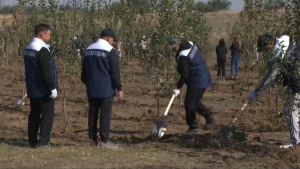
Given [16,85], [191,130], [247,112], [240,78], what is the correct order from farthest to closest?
[240,78] → [16,85] → [247,112] → [191,130]

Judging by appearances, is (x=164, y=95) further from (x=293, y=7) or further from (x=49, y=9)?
(x=293, y=7)

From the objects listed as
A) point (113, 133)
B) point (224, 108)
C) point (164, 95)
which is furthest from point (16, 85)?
point (113, 133)

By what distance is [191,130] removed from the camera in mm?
10766

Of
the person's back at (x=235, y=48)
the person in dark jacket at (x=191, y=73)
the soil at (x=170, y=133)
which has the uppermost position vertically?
the person in dark jacket at (x=191, y=73)

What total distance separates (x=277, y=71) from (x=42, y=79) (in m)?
3.48

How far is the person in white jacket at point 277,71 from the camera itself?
8484mm

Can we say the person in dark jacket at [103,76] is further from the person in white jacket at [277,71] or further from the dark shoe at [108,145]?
the person in white jacket at [277,71]

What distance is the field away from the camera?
328 inches

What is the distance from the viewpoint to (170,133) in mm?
11250

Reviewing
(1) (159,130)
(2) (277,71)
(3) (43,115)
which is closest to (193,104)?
(1) (159,130)

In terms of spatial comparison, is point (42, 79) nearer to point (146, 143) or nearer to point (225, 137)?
point (146, 143)

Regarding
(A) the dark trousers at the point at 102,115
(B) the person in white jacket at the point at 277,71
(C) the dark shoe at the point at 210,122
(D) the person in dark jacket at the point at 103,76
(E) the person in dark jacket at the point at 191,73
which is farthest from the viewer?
(C) the dark shoe at the point at 210,122

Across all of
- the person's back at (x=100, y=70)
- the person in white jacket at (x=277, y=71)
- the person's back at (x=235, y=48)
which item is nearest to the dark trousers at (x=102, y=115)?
the person's back at (x=100, y=70)

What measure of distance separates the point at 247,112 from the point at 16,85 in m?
10.0
